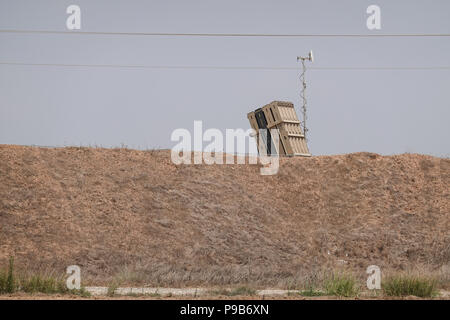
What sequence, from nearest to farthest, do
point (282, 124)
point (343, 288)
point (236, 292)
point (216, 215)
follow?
point (343, 288) → point (236, 292) → point (216, 215) → point (282, 124)

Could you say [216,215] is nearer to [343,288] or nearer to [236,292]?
[236,292]

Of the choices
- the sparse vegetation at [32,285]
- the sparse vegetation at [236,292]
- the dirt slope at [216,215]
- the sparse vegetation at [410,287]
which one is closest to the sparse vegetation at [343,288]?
the sparse vegetation at [410,287]

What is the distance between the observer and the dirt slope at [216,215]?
70.4 ft

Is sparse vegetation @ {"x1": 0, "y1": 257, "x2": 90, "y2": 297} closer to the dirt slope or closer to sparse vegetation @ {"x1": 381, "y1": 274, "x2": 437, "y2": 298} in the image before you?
the dirt slope

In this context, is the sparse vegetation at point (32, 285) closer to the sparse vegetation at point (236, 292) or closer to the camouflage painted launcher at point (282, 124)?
the sparse vegetation at point (236, 292)

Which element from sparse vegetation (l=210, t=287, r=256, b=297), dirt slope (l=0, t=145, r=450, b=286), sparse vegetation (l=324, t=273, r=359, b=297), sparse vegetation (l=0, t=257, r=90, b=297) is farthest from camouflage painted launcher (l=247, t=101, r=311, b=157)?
sparse vegetation (l=0, t=257, r=90, b=297)

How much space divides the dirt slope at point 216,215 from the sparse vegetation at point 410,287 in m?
5.09

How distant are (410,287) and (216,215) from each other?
12469 millimetres

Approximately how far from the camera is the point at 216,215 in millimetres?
25562

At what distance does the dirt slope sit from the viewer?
2147 cm

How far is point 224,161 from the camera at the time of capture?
3038 cm

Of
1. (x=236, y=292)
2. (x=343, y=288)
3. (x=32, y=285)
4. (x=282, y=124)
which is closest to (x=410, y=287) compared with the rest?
(x=343, y=288)

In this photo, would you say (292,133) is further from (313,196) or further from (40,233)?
(40,233)
